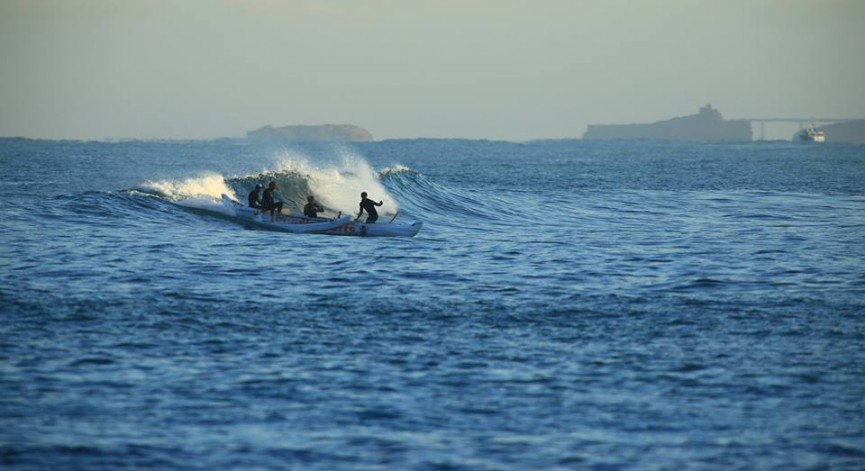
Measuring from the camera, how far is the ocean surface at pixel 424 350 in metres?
12.7

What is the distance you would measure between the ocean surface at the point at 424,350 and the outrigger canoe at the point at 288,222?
0.77 meters

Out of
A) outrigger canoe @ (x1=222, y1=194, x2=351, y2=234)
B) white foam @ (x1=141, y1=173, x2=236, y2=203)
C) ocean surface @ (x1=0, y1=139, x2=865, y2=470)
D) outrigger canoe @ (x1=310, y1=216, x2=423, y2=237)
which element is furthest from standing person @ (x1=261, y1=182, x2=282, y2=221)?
white foam @ (x1=141, y1=173, x2=236, y2=203)

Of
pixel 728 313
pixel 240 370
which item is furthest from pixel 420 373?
pixel 728 313

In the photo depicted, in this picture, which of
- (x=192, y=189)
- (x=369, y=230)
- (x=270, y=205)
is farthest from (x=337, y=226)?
(x=192, y=189)

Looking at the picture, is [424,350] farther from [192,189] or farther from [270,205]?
[192,189]

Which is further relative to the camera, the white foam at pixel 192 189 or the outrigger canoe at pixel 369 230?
the white foam at pixel 192 189

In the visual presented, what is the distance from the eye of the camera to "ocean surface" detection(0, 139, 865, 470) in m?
12.7

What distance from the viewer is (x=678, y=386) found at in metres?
15.5

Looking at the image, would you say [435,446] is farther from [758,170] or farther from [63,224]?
[758,170]

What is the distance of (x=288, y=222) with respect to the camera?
115 ft

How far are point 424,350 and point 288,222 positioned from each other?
18424 mm

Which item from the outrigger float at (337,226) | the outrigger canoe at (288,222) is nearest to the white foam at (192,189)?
the outrigger canoe at (288,222)

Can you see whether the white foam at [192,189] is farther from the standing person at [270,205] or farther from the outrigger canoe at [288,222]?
the standing person at [270,205]

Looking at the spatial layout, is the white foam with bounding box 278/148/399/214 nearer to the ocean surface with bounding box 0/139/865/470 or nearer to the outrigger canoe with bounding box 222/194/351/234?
the outrigger canoe with bounding box 222/194/351/234
